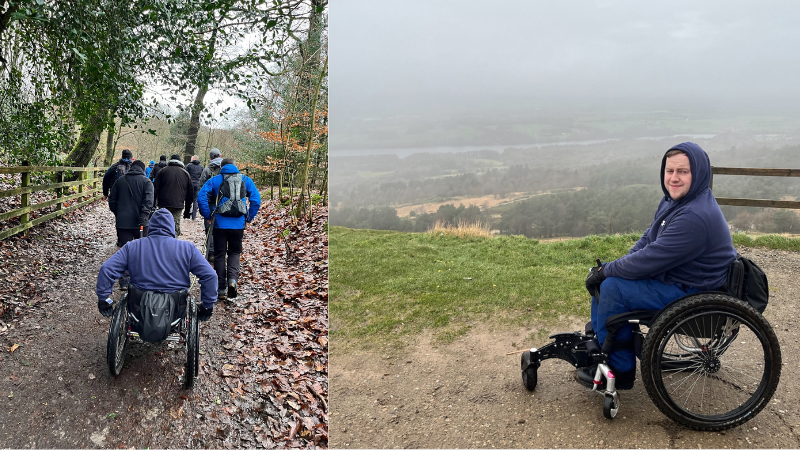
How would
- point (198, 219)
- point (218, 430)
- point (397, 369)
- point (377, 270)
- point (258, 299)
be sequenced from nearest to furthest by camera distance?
point (218, 430) → point (397, 369) → point (258, 299) → point (377, 270) → point (198, 219)

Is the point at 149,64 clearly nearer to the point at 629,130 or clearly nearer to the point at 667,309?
the point at 667,309

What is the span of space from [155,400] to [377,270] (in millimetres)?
3363

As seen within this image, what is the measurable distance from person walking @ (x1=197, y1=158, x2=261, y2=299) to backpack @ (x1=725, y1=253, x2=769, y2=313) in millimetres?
3877

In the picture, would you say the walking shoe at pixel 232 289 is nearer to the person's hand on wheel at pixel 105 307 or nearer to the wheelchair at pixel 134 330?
the wheelchair at pixel 134 330

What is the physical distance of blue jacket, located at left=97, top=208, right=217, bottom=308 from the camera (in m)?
2.91

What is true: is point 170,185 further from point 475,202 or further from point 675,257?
point 475,202

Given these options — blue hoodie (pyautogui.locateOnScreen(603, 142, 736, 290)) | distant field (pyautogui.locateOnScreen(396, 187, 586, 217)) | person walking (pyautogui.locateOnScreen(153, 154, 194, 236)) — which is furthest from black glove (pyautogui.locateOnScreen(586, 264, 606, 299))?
distant field (pyautogui.locateOnScreen(396, 187, 586, 217))

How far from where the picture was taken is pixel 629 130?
1499 centimetres

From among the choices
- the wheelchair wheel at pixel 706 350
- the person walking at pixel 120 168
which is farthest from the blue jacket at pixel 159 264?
the person walking at pixel 120 168

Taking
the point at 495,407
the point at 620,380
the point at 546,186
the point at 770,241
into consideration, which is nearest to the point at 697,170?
the point at 620,380

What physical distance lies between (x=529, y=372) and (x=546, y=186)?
1156 cm

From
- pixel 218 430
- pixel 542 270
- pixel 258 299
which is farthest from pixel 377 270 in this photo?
pixel 218 430

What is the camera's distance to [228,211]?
4637 mm

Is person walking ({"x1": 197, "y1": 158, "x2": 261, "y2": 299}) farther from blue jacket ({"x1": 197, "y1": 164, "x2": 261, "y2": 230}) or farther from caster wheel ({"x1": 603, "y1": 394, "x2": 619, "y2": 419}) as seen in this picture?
caster wheel ({"x1": 603, "y1": 394, "x2": 619, "y2": 419})
